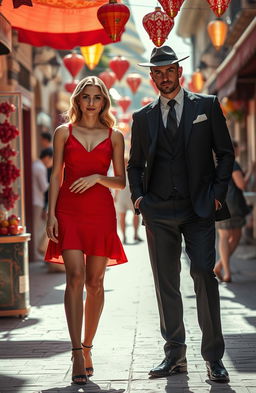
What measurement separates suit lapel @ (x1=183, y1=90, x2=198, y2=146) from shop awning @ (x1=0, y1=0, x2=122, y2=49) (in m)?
3.48

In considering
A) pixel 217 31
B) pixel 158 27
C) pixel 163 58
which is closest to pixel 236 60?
pixel 217 31

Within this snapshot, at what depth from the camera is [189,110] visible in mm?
5449

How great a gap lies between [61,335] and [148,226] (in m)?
1.99

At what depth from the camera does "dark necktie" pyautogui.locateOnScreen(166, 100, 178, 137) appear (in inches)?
216

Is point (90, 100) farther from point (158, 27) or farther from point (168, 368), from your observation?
point (158, 27)

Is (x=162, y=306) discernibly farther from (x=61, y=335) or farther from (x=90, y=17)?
(x=90, y=17)

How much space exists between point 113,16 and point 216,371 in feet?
12.3

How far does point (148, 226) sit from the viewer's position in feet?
18.4

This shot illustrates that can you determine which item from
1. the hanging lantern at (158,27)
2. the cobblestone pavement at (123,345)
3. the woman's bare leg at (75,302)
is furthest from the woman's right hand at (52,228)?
the hanging lantern at (158,27)

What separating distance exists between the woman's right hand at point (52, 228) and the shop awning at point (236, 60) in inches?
270

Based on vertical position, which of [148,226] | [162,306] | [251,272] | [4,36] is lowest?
[251,272]

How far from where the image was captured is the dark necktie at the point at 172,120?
5.48 m

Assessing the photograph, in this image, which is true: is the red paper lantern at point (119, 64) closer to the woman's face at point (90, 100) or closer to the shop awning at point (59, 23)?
the shop awning at point (59, 23)

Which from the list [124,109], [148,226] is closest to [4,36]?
[148,226]
